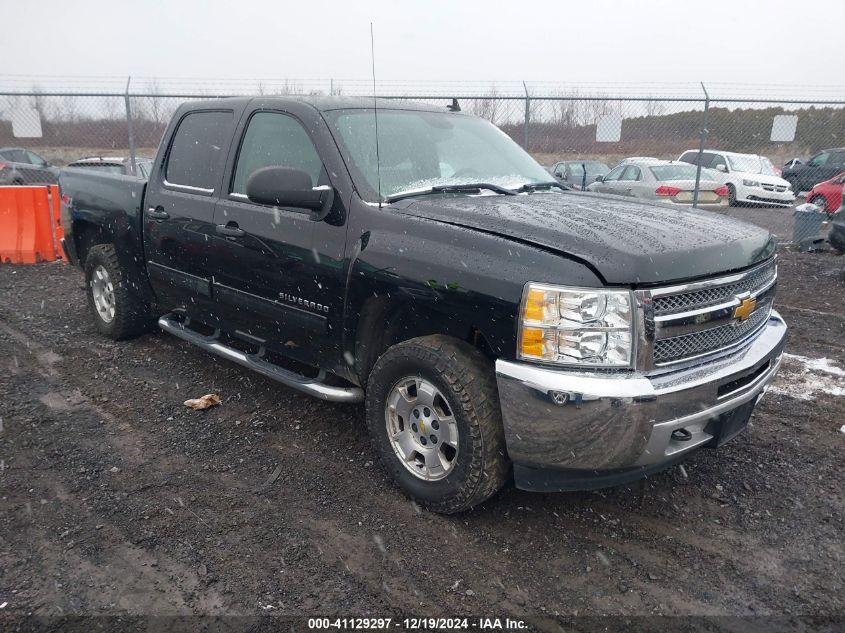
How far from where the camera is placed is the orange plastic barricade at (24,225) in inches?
366

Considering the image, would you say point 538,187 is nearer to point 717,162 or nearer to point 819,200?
point 819,200

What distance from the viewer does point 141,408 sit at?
14.7 ft

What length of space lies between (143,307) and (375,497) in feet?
10.7

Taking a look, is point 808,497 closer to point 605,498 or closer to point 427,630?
point 605,498

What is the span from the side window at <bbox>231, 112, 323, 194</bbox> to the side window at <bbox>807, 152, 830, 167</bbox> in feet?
70.3

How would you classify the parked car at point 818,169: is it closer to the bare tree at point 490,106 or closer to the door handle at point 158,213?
the bare tree at point 490,106

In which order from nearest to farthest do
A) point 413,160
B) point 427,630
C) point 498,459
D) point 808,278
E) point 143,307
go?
1. point 427,630
2. point 498,459
3. point 413,160
4. point 143,307
5. point 808,278

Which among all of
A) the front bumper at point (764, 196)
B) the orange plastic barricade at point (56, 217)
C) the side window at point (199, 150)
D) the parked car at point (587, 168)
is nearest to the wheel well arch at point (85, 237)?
the side window at point (199, 150)

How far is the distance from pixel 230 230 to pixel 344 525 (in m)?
1.95

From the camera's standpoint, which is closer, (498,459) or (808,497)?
(498,459)

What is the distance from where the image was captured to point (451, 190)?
366 centimetres

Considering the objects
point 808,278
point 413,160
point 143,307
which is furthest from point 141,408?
point 808,278

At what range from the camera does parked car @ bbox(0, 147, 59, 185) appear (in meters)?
17.8

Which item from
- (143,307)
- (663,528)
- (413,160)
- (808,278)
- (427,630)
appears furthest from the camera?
(808,278)
